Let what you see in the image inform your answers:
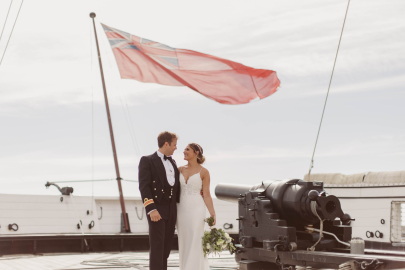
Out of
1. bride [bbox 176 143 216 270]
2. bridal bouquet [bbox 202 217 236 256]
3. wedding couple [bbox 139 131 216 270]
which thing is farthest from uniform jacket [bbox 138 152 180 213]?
bridal bouquet [bbox 202 217 236 256]

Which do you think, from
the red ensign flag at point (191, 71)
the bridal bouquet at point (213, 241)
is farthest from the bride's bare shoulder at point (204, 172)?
the red ensign flag at point (191, 71)

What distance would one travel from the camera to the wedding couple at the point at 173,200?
15.7ft

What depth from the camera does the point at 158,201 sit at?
4.82 m

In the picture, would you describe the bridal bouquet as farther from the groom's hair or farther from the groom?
the groom's hair

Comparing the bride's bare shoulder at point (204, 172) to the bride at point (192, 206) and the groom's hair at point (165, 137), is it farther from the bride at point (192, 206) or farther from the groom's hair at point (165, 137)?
the groom's hair at point (165, 137)

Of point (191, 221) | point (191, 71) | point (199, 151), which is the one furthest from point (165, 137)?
point (191, 71)

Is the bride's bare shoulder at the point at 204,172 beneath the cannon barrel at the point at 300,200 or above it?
above

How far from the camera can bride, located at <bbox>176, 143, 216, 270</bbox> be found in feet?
16.8

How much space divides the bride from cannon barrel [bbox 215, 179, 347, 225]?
0.55 meters

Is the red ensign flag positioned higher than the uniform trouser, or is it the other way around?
the red ensign flag

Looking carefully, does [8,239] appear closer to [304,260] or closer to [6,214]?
[6,214]

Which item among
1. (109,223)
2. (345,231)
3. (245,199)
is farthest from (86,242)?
(345,231)

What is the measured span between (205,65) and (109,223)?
4.56m

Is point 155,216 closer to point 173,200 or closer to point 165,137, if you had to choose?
point 173,200
